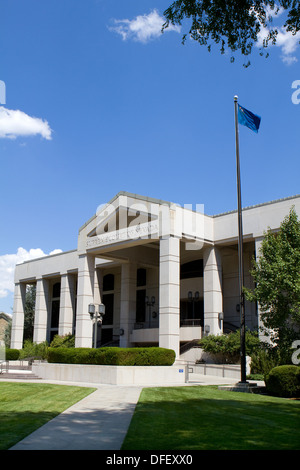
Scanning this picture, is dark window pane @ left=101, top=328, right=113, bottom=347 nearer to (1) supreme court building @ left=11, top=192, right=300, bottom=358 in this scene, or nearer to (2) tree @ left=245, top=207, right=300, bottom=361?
(1) supreme court building @ left=11, top=192, right=300, bottom=358

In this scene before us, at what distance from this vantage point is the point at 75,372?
82.0 ft

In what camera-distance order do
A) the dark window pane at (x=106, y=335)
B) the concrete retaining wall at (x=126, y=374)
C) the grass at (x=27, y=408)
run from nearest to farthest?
the grass at (x=27, y=408), the concrete retaining wall at (x=126, y=374), the dark window pane at (x=106, y=335)

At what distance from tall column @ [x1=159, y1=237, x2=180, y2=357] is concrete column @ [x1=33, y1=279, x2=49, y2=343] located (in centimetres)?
2362

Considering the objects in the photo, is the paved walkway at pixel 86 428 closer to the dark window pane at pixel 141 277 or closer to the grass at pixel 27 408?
the grass at pixel 27 408

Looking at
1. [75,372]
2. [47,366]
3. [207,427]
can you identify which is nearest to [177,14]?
[207,427]

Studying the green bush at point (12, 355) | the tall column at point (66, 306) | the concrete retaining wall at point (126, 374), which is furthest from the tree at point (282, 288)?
the green bush at point (12, 355)

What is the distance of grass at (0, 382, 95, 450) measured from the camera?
29.2 ft

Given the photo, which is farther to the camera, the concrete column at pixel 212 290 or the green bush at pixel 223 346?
the concrete column at pixel 212 290

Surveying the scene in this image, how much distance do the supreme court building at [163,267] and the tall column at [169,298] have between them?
61mm

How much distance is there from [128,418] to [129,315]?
29153mm

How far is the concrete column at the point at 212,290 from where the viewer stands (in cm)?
3291

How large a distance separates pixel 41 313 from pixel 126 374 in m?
29.9

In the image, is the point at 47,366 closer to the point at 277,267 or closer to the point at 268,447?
the point at 277,267

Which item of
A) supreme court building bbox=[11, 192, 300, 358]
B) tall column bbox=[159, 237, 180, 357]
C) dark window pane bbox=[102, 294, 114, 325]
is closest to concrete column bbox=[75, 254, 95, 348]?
supreme court building bbox=[11, 192, 300, 358]
